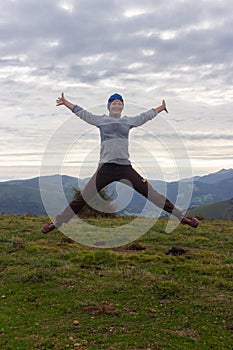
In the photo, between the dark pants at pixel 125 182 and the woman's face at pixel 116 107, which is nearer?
the dark pants at pixel 125 182

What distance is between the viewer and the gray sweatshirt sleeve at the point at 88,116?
1017cm

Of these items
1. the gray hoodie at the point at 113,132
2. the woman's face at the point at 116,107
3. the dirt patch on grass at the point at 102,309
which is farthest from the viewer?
the woman's face at the point at 116,107

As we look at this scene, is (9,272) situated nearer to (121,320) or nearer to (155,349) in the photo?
(121,320)

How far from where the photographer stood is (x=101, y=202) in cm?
2803

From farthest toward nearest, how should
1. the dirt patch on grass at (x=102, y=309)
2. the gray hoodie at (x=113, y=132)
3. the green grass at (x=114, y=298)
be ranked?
the gray hoodie at (x=113, y=132), the dirt patch on grass at (x=102, y=309), the green grass at (x=114, y=298)

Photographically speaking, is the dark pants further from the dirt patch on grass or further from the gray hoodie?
the dirt patch on grass

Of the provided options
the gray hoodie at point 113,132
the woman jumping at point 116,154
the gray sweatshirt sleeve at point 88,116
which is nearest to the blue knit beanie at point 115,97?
the woman jumping at point 116,154

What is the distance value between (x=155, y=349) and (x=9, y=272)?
19.6 feet

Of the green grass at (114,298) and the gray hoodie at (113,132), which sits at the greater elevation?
the gray hoodie at (113,132)

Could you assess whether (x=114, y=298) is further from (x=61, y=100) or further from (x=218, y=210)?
(x=218, y=210)

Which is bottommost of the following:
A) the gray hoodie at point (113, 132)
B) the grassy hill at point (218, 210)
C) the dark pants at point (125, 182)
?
the grassy hill at point (218, 210)

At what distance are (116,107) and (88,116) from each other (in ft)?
2.39

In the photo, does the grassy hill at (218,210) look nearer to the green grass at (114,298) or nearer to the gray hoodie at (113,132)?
the green grass at (114,298)

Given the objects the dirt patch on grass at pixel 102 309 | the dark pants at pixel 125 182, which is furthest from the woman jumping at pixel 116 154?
the dirt patch on grass at pixel 102 309
